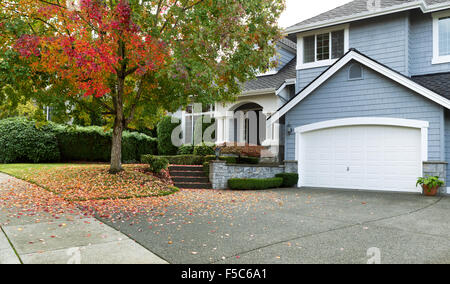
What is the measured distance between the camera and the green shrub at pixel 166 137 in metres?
19.3

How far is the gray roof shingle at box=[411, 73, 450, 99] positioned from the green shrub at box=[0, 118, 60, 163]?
1595 cm

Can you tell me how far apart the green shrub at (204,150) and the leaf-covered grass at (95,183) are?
4.36 m

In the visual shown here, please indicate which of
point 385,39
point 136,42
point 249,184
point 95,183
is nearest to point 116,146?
point 95,183

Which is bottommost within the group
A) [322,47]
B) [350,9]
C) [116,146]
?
[116,146]

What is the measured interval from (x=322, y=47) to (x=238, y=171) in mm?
6624

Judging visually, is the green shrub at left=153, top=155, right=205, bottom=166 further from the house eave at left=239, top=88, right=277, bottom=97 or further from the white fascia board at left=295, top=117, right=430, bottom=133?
the white fascia board at left=295, top=117, right=430, bottom=133

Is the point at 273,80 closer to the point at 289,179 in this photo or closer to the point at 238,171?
the point at 289,179

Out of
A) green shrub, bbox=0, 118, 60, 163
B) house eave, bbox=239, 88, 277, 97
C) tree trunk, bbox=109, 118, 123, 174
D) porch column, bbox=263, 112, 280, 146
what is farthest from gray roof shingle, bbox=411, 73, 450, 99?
green shrub, bbox=0, 118, 60, 163

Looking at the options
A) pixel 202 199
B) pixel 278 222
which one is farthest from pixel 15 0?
pixel 278 222

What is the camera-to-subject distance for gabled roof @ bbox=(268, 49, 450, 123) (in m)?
10.6

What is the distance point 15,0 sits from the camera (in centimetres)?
873

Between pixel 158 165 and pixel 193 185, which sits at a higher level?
pixel 158 165

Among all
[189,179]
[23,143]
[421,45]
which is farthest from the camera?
[23,143]

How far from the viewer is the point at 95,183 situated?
1002cm
